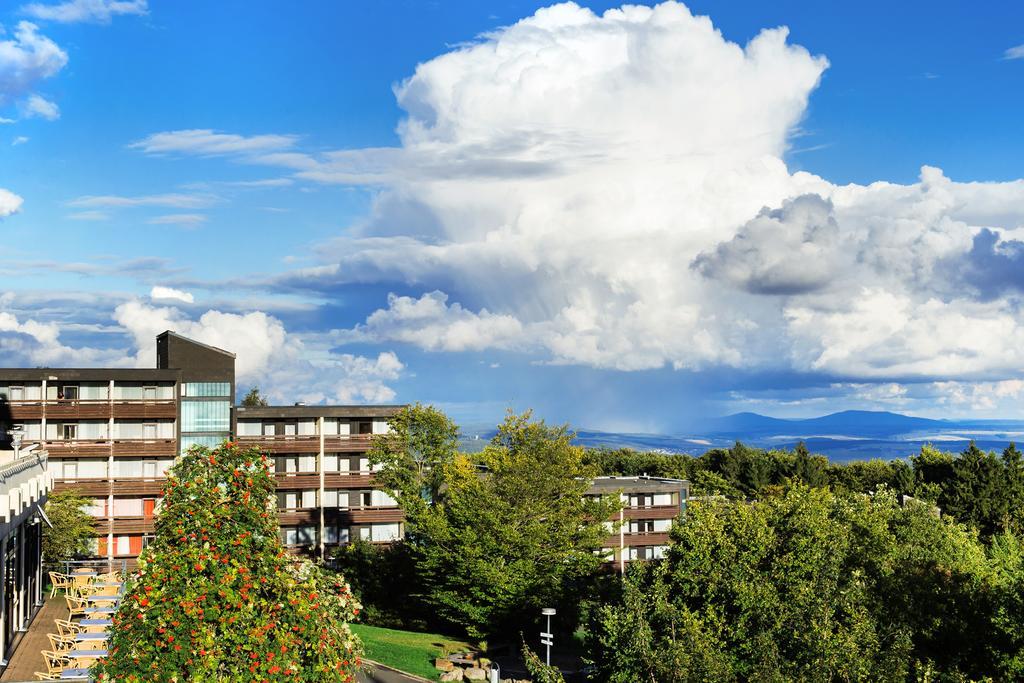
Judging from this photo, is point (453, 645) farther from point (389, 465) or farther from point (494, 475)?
point (389, 465)

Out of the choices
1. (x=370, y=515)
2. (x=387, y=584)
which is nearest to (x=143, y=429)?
(x=370, y=515)

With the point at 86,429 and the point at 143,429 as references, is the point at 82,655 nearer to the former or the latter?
the point at 143,429

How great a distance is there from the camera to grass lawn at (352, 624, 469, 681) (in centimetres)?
5412

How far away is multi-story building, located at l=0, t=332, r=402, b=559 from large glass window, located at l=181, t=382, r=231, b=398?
8cm

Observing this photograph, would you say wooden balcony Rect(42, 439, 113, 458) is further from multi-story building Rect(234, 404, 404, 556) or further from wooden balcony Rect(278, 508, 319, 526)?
wooden balcony Rect(278, 508, 319, 526)

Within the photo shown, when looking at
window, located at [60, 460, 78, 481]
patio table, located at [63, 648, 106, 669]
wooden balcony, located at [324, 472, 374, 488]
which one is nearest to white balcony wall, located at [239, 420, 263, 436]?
wooden balcony, located at [324, 472, 374, 488]

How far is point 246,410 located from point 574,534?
120ft

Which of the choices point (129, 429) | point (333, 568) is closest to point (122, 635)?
point (333, 568)

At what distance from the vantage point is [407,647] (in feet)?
193

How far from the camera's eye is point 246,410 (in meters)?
88.9

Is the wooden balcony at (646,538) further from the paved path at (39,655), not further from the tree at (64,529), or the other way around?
the paved path at (39,655)

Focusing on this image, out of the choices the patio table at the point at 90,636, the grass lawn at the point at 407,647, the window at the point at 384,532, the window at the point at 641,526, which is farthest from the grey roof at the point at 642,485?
the patio table at the point at 90,636

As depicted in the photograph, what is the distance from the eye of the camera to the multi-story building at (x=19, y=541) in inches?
1587

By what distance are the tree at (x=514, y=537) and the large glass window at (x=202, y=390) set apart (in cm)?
2833
